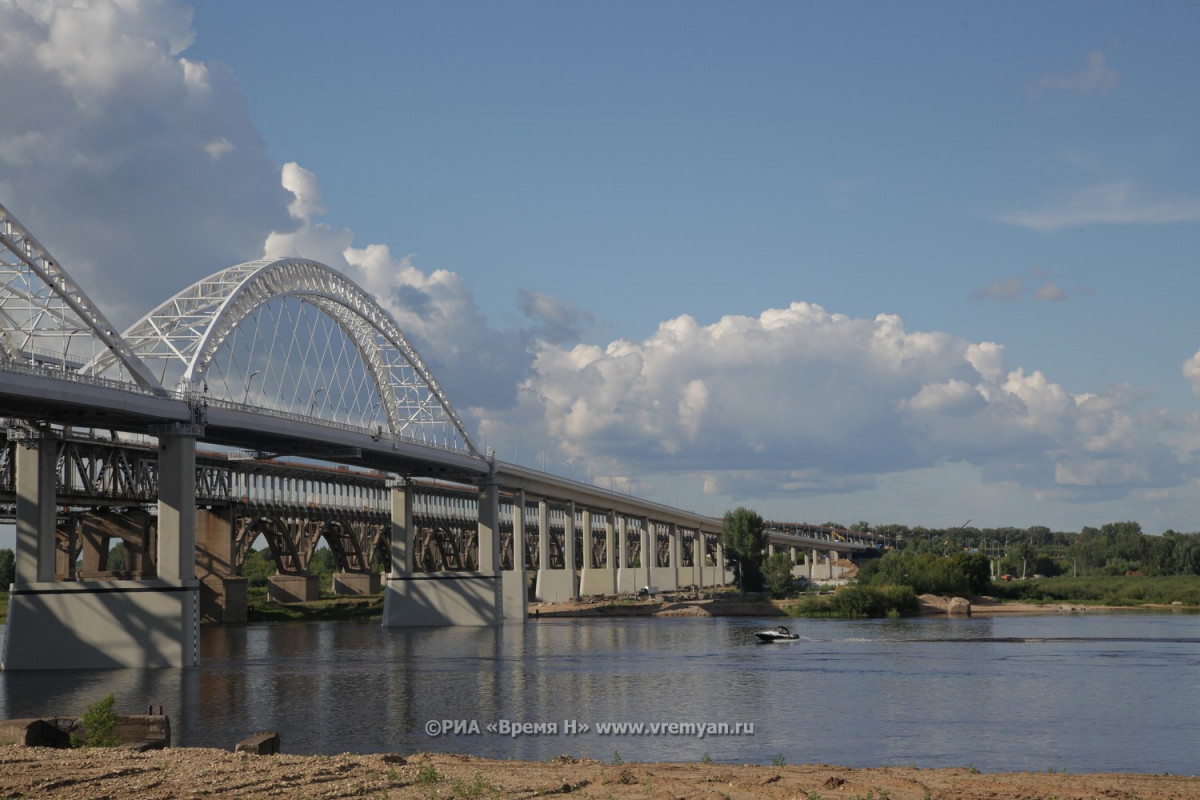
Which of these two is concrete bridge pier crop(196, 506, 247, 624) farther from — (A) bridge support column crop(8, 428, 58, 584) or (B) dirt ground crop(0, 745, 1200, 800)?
(B) dirt ground crop(0, 745, 1200, 800)

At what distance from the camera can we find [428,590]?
113 meters

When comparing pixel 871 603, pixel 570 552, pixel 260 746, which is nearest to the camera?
pixel 260 746

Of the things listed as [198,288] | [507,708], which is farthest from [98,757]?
[198,288]

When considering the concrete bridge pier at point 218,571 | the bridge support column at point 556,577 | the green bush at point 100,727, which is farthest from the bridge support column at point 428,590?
the green bush at point 100,727

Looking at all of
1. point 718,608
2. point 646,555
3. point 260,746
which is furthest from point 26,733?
point 646,555

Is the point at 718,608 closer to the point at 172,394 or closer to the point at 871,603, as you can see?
the point at 871,603

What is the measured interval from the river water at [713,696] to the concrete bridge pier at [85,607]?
1.75 meters

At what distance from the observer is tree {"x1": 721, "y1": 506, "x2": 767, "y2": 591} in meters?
154

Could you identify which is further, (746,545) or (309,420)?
(746,545)

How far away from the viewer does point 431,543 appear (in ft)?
619

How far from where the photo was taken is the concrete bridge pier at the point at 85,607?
65.1m

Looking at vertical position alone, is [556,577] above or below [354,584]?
above

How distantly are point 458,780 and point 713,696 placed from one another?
1068 inches

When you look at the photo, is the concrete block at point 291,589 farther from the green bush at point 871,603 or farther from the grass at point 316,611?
the green bush at point 871,603
